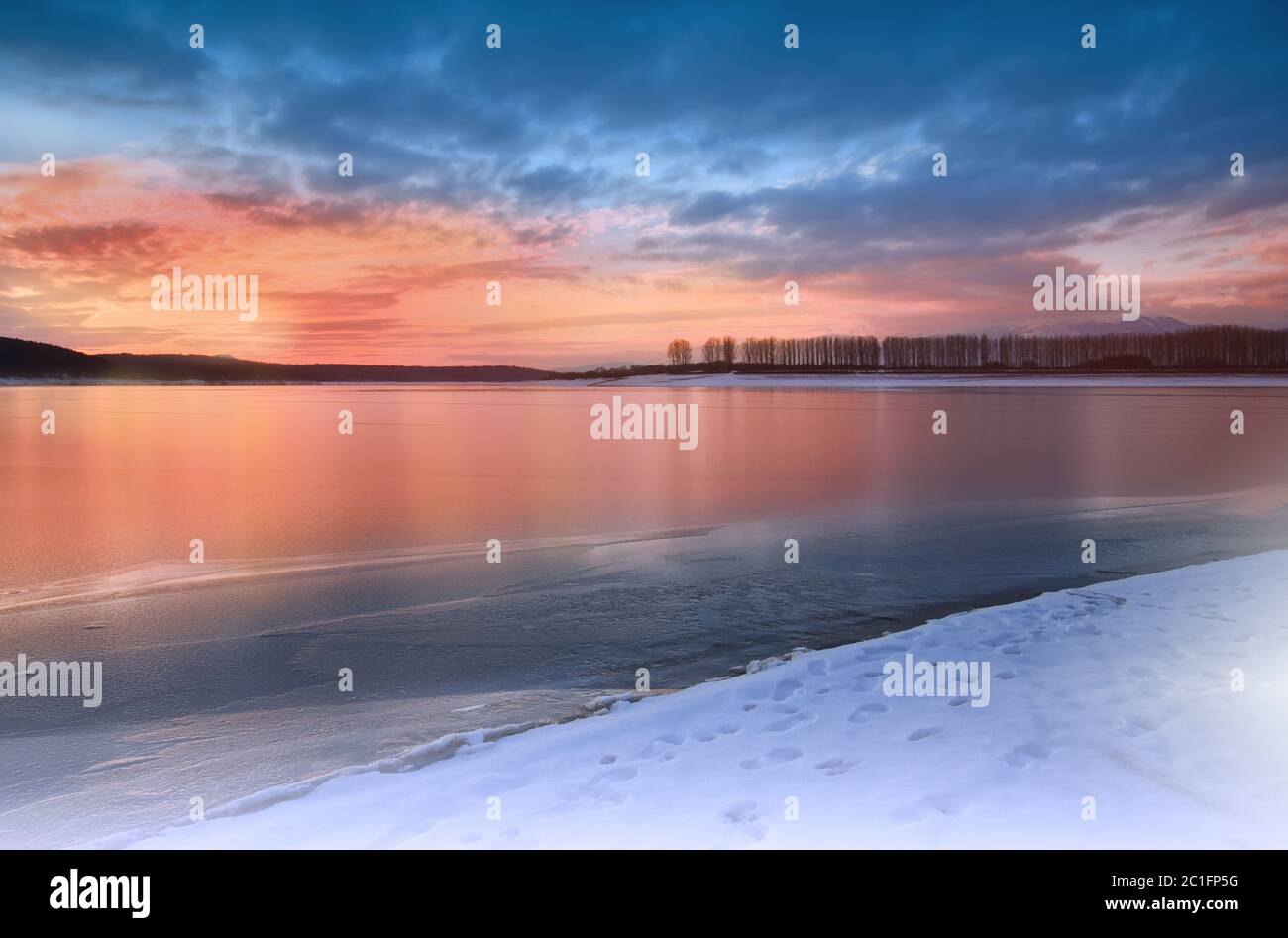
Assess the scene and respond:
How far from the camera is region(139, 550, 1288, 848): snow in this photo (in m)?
3.50

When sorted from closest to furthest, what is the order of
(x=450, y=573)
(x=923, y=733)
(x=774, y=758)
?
(x=774, y=758)
(x=923, y=733)
(x=450, y=573)

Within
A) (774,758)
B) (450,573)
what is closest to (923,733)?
(774,758)

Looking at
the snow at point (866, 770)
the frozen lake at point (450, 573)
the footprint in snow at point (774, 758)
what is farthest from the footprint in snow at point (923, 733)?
the frozen lake at point (450, 573)

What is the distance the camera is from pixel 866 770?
4.07m

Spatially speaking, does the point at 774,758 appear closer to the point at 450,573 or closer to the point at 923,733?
the point at 923,733

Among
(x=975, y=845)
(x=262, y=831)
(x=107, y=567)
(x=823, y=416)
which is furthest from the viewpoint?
(x=823, y=416)

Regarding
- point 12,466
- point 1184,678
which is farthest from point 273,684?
point 12,466

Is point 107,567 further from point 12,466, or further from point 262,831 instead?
point 12,466

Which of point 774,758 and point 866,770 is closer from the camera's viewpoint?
point 866,770

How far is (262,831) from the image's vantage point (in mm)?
3723

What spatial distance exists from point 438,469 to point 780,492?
24.3 ft

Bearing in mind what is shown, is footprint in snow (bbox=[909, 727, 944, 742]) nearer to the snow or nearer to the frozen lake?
the snow

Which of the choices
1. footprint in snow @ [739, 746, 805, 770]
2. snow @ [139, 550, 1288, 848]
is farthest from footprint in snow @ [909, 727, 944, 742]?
footprint in snow @ [739, 746, 805, 770]
